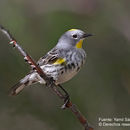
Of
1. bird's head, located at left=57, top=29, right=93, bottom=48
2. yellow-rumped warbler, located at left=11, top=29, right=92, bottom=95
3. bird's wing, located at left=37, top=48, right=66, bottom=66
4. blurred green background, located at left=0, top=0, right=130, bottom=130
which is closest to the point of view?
yellow-rumped warbler, located at left=11, top=29, right=92, bottom=95

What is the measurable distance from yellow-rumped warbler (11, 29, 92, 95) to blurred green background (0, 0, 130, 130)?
1671 millimetres

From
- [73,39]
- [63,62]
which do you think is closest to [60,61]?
[63,62]

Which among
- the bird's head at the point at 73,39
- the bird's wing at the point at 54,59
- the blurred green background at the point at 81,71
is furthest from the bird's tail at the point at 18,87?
the blurred green background at the point at 81,71

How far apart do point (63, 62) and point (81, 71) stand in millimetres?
2413

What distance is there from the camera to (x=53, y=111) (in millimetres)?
7148

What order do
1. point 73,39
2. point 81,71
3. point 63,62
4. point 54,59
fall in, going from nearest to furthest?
point 63,62, point 54,59, point 73,39, point 81,71

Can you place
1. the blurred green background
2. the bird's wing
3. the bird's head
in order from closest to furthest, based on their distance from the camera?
the bird's wing
the bird's head
the blurred green background

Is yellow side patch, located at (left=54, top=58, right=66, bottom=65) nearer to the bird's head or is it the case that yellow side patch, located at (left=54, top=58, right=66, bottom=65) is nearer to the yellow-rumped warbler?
the yellow-rumped warbler

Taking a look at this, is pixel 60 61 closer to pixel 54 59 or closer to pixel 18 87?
pixel 54 59

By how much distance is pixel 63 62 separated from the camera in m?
5.13

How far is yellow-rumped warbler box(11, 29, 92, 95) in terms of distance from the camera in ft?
16.6

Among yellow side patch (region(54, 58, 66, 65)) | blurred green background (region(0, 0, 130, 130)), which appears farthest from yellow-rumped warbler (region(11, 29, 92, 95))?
blurred green background (region(0, 0, 130, 130))

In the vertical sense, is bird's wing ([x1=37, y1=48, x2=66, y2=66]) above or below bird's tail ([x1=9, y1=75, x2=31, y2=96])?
above

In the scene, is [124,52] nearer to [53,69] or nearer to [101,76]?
[101,76]
